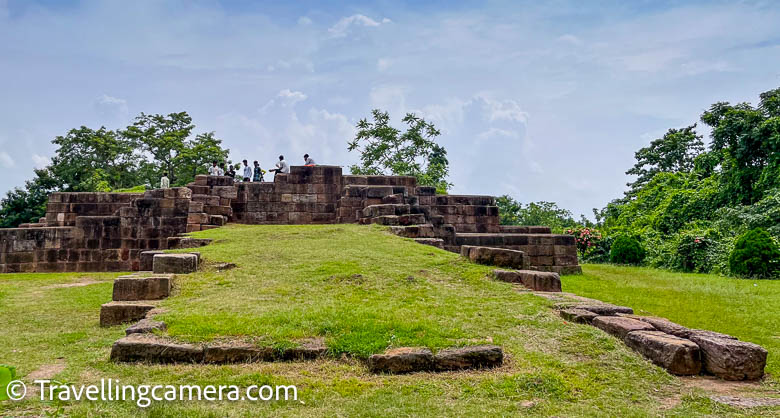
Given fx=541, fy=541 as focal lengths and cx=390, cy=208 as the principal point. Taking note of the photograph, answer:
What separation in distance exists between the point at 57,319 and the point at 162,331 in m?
3.10

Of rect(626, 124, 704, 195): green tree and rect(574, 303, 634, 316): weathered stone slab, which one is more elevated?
rect(626, 124, 704, 195): green tree

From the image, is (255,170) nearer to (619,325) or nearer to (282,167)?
(282,167)

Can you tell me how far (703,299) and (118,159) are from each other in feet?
118

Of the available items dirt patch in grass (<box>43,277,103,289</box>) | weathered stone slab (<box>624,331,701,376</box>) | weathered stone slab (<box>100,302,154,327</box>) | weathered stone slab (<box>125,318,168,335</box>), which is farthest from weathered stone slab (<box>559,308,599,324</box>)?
dirt patch in grass (<box>43,277,103,289</box>)

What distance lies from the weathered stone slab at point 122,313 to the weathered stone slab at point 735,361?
5.68 m

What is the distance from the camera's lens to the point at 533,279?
7.39m

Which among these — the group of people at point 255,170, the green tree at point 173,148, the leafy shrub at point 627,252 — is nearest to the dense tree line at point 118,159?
the green tree at point 173,148

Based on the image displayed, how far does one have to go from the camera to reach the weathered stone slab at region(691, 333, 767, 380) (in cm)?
431

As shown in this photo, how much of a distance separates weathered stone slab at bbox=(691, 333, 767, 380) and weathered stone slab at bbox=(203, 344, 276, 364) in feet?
11.8

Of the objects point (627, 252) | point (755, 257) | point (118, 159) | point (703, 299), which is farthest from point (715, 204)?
point (118, 159)

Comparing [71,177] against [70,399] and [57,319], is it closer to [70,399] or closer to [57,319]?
[57,319]

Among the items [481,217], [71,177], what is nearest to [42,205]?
[71,177]

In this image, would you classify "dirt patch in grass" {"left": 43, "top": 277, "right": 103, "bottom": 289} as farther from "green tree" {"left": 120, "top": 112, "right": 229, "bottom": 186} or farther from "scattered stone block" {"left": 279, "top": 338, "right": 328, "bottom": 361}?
"green tree" {"left": 120, "top": 112, "right": 229, "bottom": 186}

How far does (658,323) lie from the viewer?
5336mm
